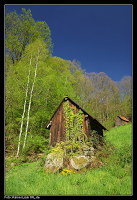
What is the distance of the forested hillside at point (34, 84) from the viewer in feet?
38.7

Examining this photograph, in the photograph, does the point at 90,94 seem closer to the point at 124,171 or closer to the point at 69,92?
the point at 69,92

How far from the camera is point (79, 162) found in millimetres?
8062

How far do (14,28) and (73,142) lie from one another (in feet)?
45.4

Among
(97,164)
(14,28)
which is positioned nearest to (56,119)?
(97,164)

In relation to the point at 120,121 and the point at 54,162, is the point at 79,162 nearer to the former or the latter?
the point at 54,162

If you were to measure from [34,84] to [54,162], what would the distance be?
679cm

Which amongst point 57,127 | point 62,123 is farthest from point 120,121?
point 62,123

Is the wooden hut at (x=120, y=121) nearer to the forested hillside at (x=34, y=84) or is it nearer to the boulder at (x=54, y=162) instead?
the forested hillside at (x=34, y=84)

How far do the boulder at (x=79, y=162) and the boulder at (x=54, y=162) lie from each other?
0.64 meters

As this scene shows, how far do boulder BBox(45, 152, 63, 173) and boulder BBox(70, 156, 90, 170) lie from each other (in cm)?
64

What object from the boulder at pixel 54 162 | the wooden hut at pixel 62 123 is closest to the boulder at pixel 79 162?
the boulder at pixel 54 162

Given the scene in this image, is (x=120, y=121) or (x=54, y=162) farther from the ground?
(x=120, y=121)

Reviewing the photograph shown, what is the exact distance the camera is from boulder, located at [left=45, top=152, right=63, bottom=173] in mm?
7887

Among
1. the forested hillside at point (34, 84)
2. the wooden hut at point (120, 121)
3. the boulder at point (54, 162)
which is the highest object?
the forested hillside at point (34, 84)
